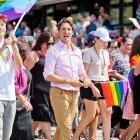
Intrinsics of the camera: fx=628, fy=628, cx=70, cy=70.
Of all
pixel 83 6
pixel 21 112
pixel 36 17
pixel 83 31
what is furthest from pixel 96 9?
pixel 21 112

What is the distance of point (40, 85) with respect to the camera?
9.91m

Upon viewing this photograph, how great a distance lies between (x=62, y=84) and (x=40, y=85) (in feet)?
6.47

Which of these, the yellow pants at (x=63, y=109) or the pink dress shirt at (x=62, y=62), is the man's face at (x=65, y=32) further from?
→ the yellow pants at (x=63, y=109)

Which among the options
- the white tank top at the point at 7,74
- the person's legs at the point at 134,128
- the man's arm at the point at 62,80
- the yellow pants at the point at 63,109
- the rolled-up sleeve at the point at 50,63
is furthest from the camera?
the person's legs at the point at 134,128

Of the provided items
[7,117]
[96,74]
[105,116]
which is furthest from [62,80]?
[105,116]

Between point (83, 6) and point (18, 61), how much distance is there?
15.4 metres

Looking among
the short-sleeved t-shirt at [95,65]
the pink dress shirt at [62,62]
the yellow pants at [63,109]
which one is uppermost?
the pink dress shirt at [62,62]

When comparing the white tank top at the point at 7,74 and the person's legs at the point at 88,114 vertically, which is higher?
the white tank top at the point at 7,74

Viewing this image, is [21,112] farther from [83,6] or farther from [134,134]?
[83,6]

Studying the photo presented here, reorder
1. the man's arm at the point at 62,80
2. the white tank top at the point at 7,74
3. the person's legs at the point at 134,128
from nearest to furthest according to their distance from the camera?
the white tank top at the point at 7,74 → the man's arm at the point at 62,80 → the person's legs at the point at 134,128

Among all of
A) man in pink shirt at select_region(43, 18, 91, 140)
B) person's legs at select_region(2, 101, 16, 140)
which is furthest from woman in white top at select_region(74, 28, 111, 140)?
person's legs at select_region(2, 101, 16, 140)

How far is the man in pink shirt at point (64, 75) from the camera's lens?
313 inches

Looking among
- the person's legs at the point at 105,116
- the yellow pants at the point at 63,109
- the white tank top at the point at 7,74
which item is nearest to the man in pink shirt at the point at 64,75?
the yellow pants at the point at 63,109

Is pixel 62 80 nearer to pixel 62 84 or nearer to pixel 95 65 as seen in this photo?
pixel 62 84
